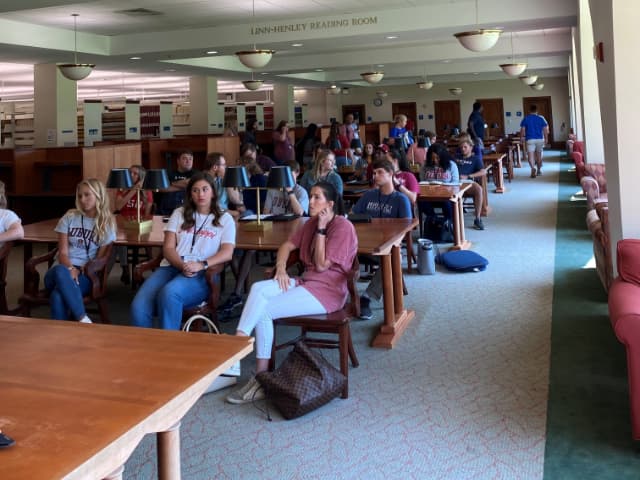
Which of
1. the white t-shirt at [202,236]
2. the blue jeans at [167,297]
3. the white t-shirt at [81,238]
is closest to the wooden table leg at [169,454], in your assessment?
the blue jeans at [167,297]

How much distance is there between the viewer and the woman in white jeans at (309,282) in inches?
142

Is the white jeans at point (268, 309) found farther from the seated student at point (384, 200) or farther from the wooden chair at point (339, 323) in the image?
the seated student at point (384, 200)

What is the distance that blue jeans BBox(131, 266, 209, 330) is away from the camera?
3848 mm

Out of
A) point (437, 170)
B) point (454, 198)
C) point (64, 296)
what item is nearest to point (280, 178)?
point (64, 296)

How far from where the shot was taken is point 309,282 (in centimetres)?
379

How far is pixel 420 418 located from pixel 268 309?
3.20 ft

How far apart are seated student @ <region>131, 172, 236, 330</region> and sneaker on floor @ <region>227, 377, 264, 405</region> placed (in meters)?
0.58

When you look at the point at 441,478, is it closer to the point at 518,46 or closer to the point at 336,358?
the point at 336,358

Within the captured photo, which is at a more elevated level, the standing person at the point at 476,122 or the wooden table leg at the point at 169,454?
the standing person at the point at 476,122

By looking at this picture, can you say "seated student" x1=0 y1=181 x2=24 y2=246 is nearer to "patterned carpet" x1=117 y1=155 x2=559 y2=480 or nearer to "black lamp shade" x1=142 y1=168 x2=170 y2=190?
"black lamp shade" x1=142 y1=168 x2=170 y2=190

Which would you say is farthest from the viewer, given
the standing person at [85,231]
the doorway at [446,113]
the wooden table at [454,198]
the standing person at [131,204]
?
the doorway at [446,113]

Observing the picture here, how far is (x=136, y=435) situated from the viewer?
5.24 ft

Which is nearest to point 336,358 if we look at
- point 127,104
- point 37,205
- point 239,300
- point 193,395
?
point 239,300

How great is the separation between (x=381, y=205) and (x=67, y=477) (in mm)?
4481
